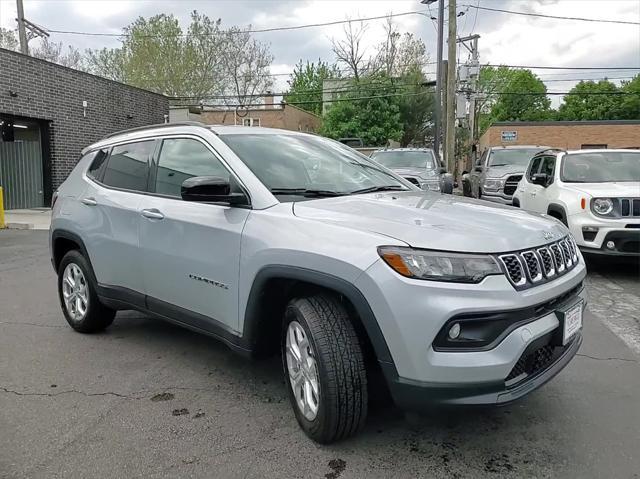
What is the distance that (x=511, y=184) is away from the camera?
44.2ft

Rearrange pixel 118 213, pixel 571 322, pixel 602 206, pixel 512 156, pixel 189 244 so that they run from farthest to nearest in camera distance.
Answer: pixel 512 156, pixel 602 206, pixel 118 213, pixel 189 244, pixel 571 322

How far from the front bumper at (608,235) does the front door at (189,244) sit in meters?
5.11

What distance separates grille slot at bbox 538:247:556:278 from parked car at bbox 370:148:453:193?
8795 millimetres

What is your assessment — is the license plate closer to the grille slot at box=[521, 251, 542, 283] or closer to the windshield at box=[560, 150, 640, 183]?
the grille slot at box=[521, 251, 542, 283]

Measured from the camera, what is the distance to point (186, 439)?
9.98 ft

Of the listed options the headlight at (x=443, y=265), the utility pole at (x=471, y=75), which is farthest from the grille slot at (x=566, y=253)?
the utility pole at (x=471, y=75)

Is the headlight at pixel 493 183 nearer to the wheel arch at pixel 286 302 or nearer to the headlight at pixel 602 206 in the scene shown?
the headlight at pixel 602 206

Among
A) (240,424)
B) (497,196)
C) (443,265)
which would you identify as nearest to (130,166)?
(240,424)

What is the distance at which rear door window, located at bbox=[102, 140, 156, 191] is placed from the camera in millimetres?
4227

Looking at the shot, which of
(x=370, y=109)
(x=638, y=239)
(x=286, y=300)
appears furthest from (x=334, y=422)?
(x=370, y=109)

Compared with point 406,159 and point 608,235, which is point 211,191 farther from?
point 406,159

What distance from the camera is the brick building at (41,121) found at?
15262mm

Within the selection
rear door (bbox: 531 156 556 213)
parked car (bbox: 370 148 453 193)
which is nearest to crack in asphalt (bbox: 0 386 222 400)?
rear door (bbox: 531 156 556 213)

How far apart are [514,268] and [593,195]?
4987 millimetres
